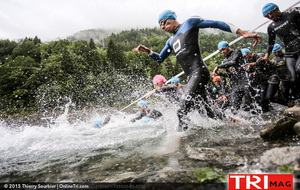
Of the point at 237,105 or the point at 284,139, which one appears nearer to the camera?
the point at 284,139

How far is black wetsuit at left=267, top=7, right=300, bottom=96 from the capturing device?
3524 mm

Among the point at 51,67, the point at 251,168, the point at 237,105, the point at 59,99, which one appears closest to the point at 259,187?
the point at 251,168

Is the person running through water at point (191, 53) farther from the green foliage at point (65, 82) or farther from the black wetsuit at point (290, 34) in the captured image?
the green foliage at point (65, 82)

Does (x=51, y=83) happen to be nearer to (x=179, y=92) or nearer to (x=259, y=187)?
(x=179, y=92)

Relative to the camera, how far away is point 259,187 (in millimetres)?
1254

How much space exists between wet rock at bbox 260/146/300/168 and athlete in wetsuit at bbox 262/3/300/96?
318cm

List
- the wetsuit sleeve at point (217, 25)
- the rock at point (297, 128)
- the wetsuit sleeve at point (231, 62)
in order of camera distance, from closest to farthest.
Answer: the rock at point (297, 128)
the wetsuit sleeve at point (217, 25)
the wetsuit sleeve at point (231, 62)

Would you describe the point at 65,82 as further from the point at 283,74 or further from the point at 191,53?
the point at 283,74

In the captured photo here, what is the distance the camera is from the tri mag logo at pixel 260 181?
46.1 inches

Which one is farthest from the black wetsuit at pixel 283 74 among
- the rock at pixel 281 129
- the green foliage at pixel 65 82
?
the green foliage at pixel 65 82

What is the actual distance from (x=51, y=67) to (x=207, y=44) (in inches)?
3104

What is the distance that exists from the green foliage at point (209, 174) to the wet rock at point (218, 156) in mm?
176

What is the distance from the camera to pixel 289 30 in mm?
3590

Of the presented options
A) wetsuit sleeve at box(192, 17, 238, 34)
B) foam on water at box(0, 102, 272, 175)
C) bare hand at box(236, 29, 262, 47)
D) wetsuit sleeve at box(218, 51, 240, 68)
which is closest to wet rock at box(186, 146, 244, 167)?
foam on water at box(0, 102, 272, 175)
